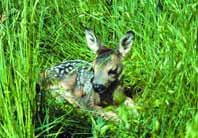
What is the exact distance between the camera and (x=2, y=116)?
417 centimetres

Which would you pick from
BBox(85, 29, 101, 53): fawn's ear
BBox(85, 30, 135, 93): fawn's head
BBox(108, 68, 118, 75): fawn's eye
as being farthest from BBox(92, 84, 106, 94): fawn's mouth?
Result: BBox(85, 29, 101, 53): fawn's ear

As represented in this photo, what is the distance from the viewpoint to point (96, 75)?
5.33 metres

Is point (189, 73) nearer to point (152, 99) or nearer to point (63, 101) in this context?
point (152, 99)

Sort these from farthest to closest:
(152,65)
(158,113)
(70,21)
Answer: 1. (70,21)
2. (152,65)
3. (158,113)

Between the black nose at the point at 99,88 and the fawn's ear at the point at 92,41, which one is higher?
the fawn's ear at the point at 92,41

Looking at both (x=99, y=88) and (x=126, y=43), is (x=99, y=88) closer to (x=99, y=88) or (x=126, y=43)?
(x=99, y=88)

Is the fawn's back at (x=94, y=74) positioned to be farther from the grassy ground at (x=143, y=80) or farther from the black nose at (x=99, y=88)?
the grassy ground at (x=143, y=80)

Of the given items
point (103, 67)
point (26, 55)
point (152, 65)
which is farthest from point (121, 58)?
point (26, 55)

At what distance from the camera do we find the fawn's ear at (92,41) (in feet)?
18.0

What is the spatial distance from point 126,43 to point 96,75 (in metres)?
0.32

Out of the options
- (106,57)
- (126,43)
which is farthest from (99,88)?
(126,43)

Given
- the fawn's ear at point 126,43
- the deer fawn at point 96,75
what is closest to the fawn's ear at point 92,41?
the deer fawn at point 96,75

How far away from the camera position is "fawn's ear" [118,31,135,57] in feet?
17.1

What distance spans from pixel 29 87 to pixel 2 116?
0.23 metres
